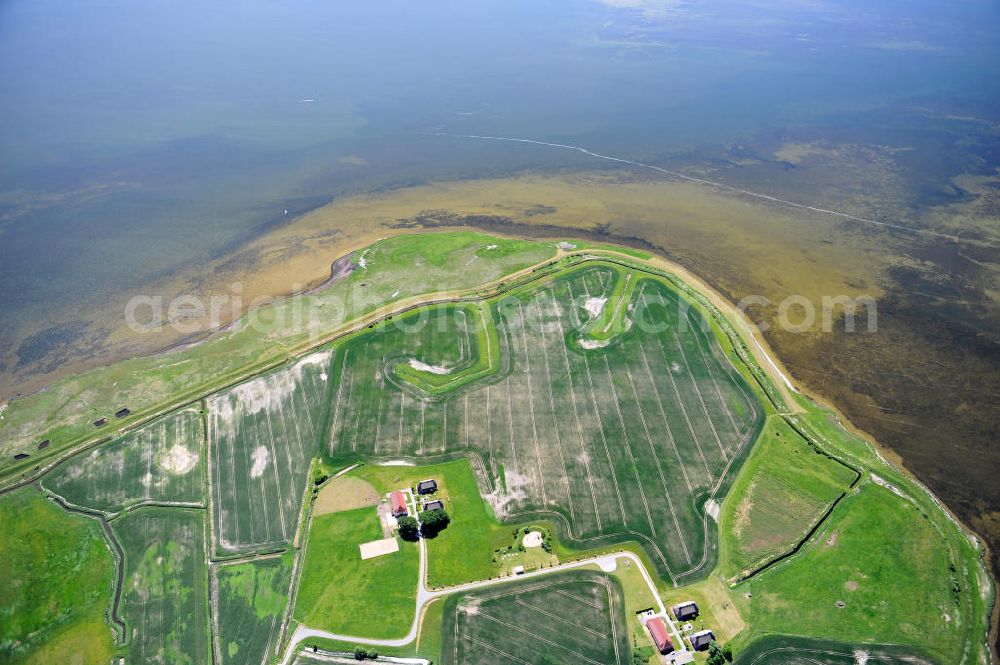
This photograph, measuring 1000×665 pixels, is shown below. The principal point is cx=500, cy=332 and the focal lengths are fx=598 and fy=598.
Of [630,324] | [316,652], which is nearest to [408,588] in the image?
[316,652]

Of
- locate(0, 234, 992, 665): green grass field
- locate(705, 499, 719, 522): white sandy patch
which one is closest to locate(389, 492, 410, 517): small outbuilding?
locate(0, 234, 992, 665): green grass field

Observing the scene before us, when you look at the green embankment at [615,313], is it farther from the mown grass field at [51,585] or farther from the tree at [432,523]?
the mown grass field at [51,585]

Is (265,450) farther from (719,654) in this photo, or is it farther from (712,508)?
(719,654)

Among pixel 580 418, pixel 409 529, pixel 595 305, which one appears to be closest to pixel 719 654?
pixel 580 418

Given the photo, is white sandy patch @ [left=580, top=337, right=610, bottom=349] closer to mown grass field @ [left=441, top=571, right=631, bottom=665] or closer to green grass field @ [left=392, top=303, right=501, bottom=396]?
green grass field @ [left=392, top=303, right=501, bottom=396]

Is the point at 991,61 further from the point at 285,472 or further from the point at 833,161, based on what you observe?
the point at 285,472
